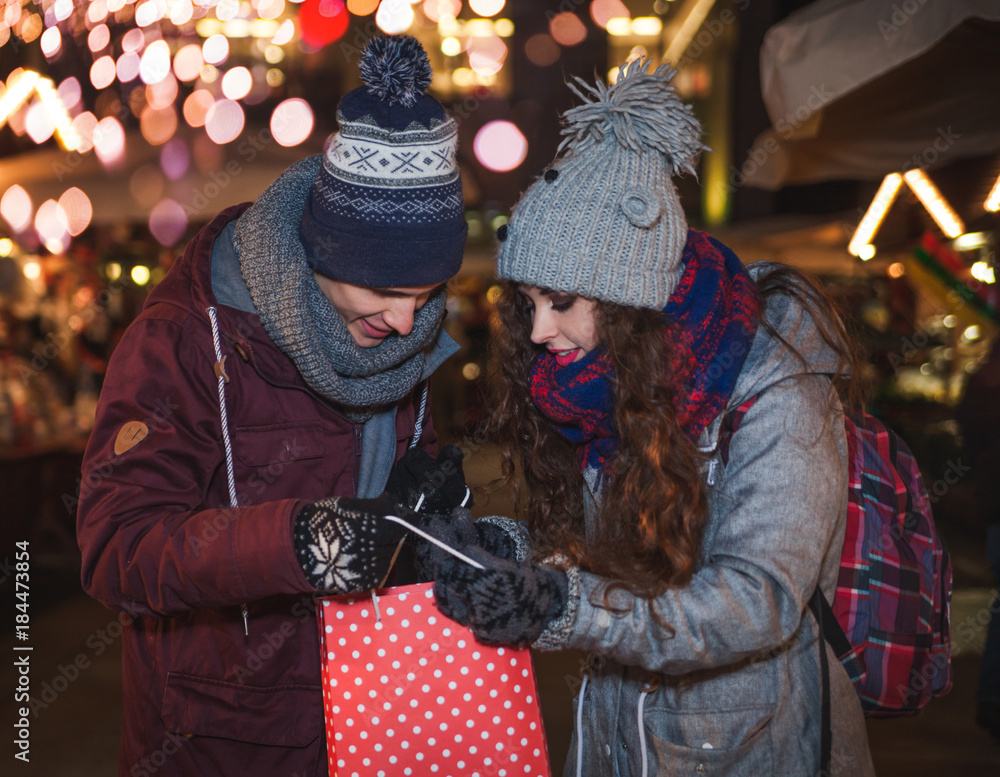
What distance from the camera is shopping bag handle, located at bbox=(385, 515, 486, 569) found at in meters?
1.31

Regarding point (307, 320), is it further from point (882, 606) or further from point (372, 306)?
point (882, 606)

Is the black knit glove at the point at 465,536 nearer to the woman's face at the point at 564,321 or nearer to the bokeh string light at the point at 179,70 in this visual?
the woman's face at the point at 564,321

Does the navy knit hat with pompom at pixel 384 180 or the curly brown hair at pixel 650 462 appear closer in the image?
the curly brown hair at pixel 650 462

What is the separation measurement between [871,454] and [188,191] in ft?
16.8

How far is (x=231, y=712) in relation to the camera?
5.32ft

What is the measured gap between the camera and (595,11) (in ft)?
55.4

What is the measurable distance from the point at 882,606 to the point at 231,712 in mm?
1394

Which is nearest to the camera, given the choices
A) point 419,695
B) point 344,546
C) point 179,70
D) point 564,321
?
point 344,546

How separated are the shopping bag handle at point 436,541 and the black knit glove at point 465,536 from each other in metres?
Answer: 0.05

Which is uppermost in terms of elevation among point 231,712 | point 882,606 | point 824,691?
point 882,606

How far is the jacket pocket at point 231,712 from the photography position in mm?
1605

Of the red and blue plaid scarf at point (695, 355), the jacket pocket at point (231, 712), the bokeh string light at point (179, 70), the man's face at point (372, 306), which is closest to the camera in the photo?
the red and blue plaid scarf at point (695, 355)

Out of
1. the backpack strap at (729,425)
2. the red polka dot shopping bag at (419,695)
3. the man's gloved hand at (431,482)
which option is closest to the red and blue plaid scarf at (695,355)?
the backpack strap at (729,425)

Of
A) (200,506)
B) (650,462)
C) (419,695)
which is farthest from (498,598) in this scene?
(200,506)
